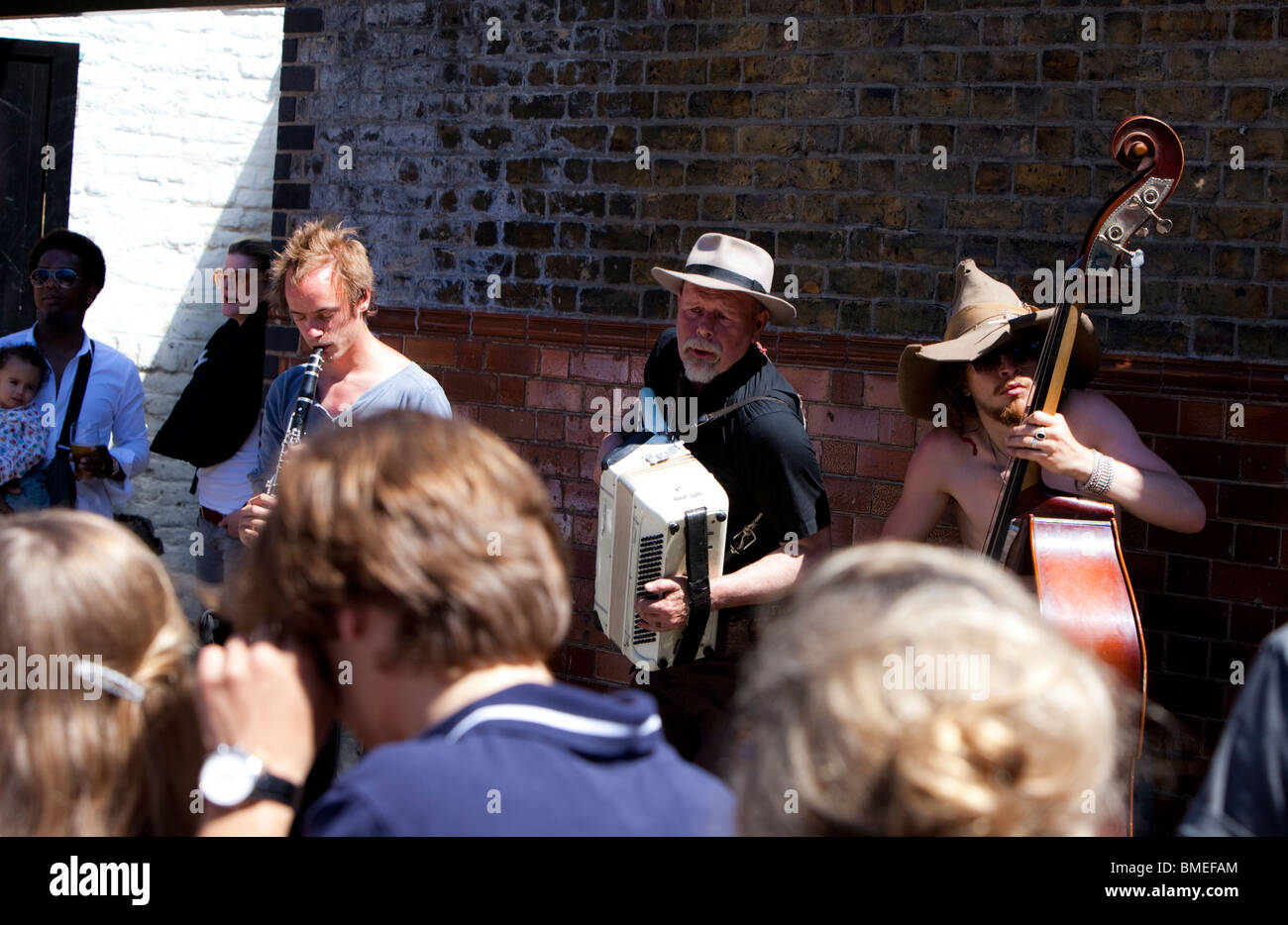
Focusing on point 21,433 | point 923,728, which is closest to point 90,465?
point 21,433

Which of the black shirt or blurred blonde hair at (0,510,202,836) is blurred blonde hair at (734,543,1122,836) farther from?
the black shirt

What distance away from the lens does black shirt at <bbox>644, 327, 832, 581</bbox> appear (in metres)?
3.25

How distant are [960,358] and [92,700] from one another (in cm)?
237

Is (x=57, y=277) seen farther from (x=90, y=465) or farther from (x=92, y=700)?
(x=92, y=700)

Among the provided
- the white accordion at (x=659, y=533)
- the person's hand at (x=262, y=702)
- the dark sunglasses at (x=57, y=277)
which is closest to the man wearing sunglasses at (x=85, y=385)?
the dark sunglasses at (x=57, y=277)

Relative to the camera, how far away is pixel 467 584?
4.73 ft

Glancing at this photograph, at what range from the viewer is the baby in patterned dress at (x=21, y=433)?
445cm

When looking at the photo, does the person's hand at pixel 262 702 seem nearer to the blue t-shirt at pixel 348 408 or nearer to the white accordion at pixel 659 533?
the white accordion at pixel 659 533

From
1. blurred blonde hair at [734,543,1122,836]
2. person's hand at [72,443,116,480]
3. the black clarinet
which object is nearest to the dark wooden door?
person's hand at [72,443,116,480]

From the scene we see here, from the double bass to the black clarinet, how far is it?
1955 mm

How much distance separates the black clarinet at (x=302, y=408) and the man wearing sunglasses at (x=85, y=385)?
1.39 metres

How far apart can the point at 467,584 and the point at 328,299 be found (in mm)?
2339

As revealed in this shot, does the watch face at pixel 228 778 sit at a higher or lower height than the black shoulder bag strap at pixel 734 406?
lower

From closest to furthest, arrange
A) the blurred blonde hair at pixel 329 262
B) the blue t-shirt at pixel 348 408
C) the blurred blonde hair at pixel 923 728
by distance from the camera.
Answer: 1. the blurred blonde hair at pixel 923 728
2. the blue t-shirt at pixel 348 408
3. the blurred blonde hair at pixel 329 262
